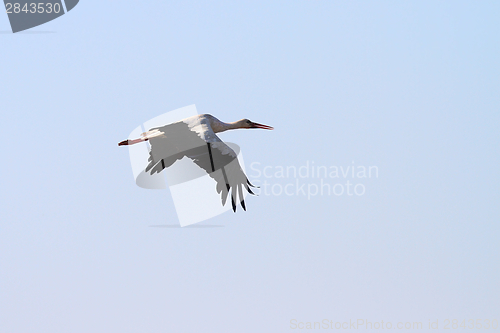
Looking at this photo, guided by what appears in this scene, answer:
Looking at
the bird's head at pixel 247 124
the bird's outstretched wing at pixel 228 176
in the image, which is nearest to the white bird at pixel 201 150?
the bird's outstretched wing at pixel 228 176

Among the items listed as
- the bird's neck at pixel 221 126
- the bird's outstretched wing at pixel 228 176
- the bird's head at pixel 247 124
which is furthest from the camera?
the bird's head at pixel 247 124

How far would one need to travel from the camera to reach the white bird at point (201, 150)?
5.50 meters

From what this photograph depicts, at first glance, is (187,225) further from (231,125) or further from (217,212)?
(231,125)

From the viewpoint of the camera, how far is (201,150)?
584cm

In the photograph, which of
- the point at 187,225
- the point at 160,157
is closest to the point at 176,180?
the point at 160,157

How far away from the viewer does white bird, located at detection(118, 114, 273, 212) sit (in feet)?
18.1

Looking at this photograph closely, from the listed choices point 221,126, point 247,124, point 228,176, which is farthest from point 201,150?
point 247,124

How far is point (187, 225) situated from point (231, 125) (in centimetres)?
165

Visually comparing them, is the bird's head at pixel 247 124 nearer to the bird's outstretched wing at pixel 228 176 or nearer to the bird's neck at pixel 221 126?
Answer: the bird's neck at pixel 221 126

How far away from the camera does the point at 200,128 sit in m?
6.01

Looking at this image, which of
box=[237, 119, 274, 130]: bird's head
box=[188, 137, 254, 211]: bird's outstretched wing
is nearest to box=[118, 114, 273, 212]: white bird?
box=[188, 137, 254, 211]: bird's outstretched wing

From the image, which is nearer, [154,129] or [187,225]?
[187,225]

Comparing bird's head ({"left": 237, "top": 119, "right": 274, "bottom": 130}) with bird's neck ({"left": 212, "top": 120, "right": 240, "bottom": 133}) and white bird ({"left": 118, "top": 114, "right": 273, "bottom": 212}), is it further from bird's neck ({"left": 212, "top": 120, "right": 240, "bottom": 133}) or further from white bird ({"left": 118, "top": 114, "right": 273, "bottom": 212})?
white bird ({"left": 118, "top": 114, "right": 273, "bottom": 212})

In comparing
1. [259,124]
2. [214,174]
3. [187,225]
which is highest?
[259,124]
